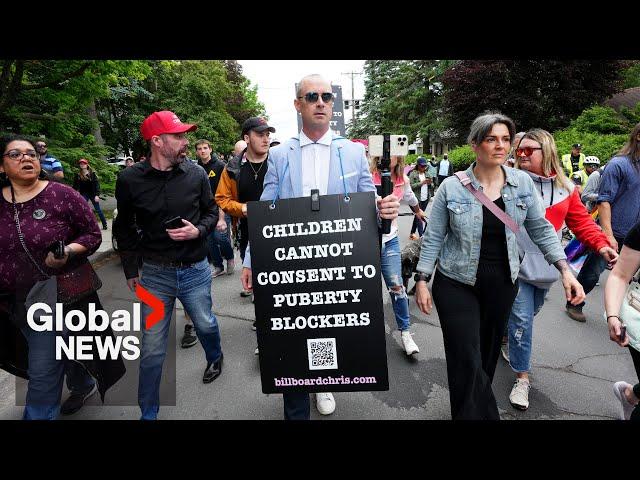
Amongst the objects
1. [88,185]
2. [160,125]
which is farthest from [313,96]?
[88,185]

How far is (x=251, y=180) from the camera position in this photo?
408 cm

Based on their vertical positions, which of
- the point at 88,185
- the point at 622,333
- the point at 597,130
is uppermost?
the point at 597,130

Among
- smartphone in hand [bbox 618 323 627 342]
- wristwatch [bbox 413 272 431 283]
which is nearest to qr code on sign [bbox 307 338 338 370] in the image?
wristwatch [bbox 413 272 431 283]

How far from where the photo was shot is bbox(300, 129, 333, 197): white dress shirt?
7.59 ft

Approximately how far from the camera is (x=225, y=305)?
202 inches

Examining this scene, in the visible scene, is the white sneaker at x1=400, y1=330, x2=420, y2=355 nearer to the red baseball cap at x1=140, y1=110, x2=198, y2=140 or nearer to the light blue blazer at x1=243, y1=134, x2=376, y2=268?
the light blue blazer at x1=243, y1=134, x2=376, y2=268

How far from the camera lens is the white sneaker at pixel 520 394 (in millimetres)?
2898

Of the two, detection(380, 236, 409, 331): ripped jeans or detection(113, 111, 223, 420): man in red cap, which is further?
detection(380, 236, 409, 331): ripped jeans

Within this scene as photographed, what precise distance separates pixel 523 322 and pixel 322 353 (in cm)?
182

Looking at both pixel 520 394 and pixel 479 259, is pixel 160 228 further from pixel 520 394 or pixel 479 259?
pixel 520 394

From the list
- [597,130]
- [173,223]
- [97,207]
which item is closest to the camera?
[173,223]

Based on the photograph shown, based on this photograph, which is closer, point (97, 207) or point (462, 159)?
point (97, 207)

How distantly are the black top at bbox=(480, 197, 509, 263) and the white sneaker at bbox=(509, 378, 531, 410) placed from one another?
1291 millimetres
